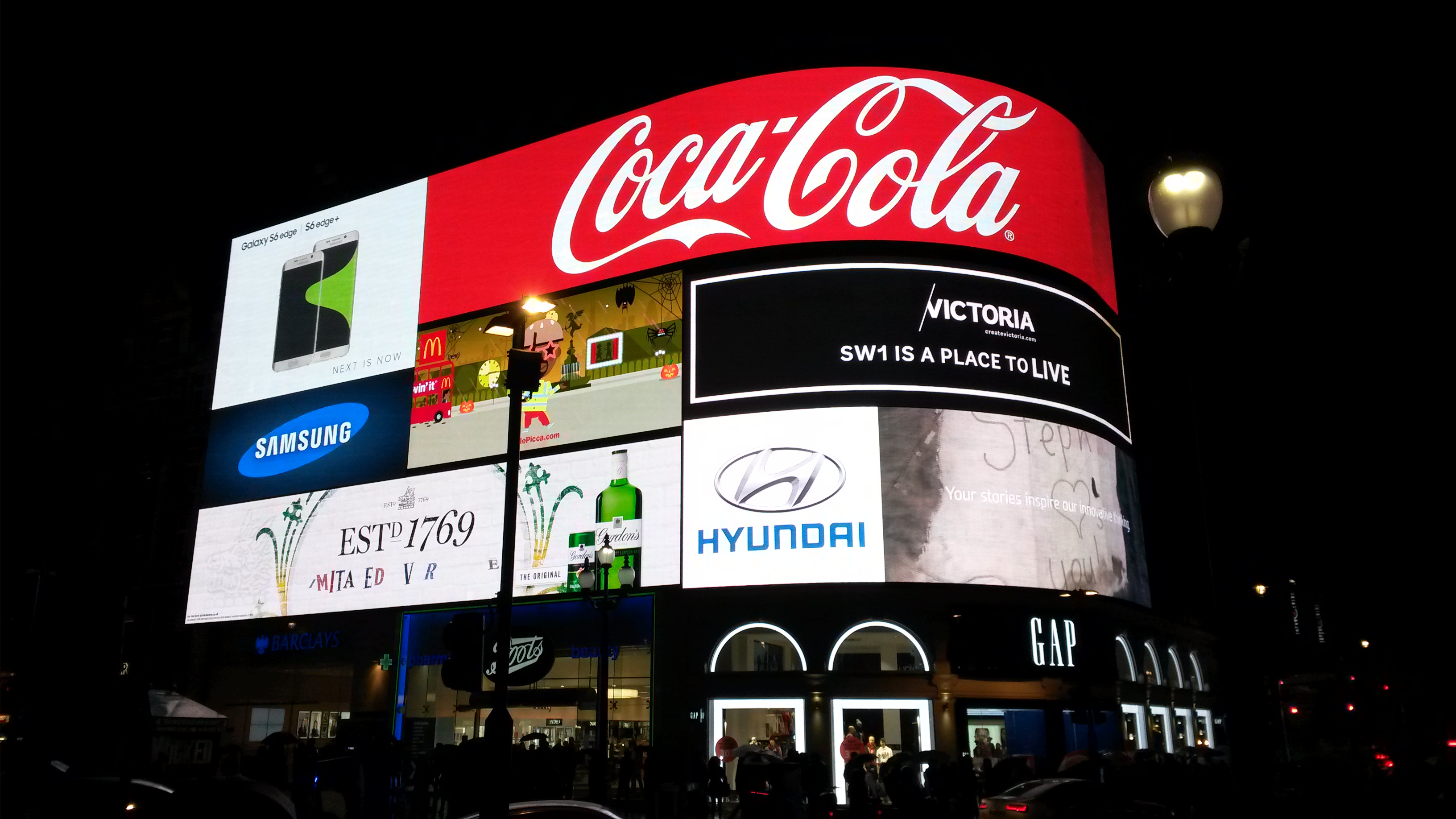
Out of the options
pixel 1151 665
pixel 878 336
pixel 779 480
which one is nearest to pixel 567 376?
pixel 779 480

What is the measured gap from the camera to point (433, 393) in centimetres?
3189

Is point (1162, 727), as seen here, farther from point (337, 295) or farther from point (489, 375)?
point (337, 295)

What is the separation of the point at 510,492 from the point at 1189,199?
779 cm

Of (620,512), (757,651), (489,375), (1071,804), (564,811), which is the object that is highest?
(489,375)

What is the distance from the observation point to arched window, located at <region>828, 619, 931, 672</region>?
27.5m

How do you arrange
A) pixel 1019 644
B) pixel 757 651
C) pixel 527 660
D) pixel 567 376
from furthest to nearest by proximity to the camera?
pixel 567 376
pixel 757 651
pixel 1019 644
pixel 527 660

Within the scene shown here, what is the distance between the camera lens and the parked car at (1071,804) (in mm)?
16078

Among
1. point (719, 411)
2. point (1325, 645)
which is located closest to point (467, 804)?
point (719, 411)

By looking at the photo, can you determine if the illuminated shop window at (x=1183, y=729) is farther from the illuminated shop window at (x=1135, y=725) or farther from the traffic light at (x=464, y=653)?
the traffic light at (x=464, y=653)

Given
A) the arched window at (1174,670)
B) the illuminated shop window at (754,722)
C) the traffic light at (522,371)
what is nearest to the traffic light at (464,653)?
the traffic light at (522,371)

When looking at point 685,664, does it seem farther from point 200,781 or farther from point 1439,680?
point 1439,680

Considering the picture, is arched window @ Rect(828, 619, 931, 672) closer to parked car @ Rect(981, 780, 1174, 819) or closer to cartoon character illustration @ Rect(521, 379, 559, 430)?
cartoon character illustration @ Rect(521, 379, 559, 430)

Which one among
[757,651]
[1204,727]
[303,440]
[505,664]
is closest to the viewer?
[505,664]

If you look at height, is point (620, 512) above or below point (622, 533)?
above
